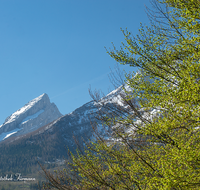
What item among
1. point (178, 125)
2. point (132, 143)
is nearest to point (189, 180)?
point (178, 125)

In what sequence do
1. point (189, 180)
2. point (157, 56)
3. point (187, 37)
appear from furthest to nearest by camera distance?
1. point (157, 56)
2. point (187, 37)
3. point (189, 180)

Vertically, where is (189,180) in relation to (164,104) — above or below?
below

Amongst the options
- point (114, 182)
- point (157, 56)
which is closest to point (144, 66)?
point (157, 56)

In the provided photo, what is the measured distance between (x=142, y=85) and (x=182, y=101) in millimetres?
2089

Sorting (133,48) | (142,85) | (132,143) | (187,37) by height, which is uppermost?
(133,48)

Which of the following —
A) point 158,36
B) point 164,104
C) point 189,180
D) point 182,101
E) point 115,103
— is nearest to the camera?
point 189,180

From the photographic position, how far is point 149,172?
25.0 ft

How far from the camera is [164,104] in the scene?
730 cm

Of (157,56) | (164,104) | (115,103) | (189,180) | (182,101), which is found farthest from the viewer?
(115,103)

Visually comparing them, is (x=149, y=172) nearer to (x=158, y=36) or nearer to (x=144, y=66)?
(x=144, y=66)

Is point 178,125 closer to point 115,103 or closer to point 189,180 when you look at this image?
point 189,180

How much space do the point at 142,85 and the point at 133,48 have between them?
68.7 inches

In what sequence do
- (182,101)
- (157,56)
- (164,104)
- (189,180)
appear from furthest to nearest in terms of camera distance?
1. (157,56)
2. (164,104)
3. (182,101)
4. (189,180)

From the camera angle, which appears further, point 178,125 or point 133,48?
point 133,48
